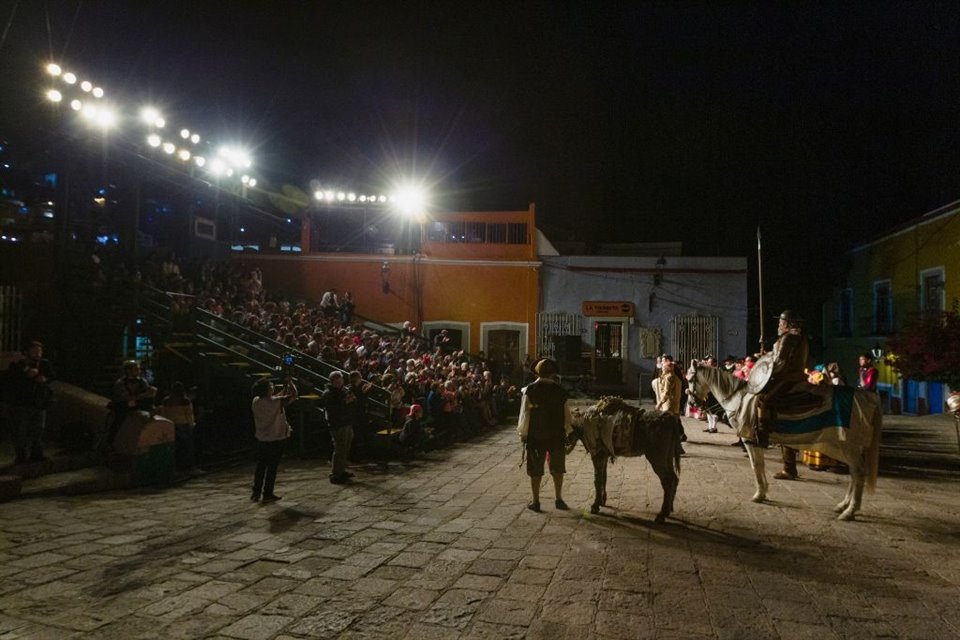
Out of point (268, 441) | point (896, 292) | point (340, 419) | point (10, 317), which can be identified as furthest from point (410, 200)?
point (896, 292)

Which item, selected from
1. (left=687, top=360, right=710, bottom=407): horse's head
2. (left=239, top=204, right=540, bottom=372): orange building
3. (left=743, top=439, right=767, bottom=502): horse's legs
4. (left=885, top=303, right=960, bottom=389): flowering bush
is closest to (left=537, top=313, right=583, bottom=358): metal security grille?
(left=239, top=204, right=540, bottom=372): orange building

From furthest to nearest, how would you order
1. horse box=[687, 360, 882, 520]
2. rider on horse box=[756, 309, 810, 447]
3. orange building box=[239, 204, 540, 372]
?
orange building box=[239, 204, 540, 372], rider on horse box=[756, 309, 810, 447], horse box=[687, 360, 882, 520]

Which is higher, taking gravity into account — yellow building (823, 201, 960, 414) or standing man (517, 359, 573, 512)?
yellow building (823, 201, 960, 414)

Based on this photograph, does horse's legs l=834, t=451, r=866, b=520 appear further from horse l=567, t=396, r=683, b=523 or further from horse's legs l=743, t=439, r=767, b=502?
horse l=567, t=396, r=683, b=523

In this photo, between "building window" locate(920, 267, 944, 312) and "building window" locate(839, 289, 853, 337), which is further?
"building window" locate(839, 289, 853, 337)

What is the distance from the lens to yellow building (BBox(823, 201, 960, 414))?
1753 centimetres

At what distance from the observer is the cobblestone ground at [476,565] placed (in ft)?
12.6

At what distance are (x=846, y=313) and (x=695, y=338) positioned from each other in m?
9.04

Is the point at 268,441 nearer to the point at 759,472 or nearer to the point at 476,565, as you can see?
the point at 476,565

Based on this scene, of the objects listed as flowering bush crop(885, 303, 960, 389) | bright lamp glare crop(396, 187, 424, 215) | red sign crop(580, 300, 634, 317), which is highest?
bright lamp glare crop(396, 187, 424, 215)

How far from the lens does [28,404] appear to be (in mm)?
7582

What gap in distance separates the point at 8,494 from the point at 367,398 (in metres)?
5.37

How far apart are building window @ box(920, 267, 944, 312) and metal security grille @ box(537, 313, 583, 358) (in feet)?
36.6

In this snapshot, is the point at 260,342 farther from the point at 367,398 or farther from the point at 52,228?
the point at 52,228
